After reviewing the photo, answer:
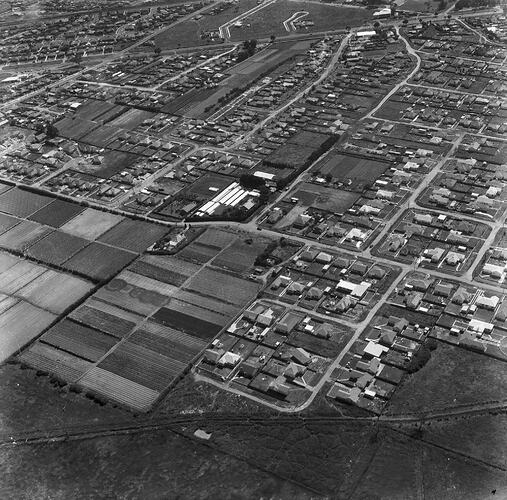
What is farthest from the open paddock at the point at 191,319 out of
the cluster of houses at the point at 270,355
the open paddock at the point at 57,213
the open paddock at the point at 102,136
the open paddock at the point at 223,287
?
the open paddock at the point at 102,136

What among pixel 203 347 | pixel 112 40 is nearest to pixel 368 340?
pixel 203 347

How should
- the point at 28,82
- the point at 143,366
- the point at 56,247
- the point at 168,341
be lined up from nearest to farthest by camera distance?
the point at 143,366
the point at 168,341
the point at 56,247
the point at 28,82

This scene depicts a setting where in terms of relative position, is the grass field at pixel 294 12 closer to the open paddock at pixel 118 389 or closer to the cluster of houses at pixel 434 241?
the cluster of houses at pixel 434 241

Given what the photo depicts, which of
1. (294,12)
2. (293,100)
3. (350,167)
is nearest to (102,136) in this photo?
(293,100)

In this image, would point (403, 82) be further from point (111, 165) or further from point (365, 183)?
point (111, 165)

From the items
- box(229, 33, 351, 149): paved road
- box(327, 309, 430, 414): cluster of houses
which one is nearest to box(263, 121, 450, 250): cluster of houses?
box(327, 309, 430, 414): cluster of houses

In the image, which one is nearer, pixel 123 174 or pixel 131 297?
pixel 131 297
